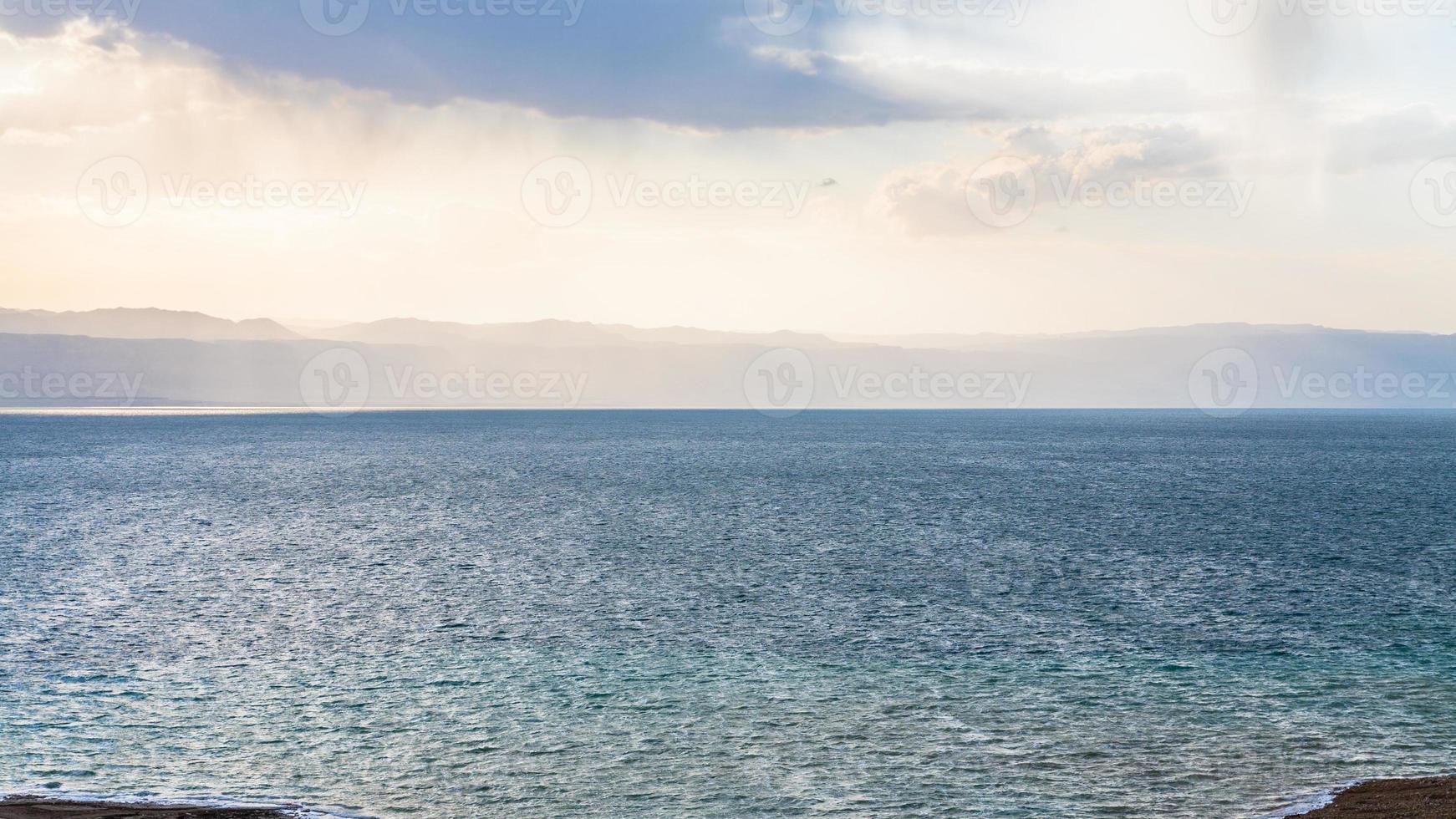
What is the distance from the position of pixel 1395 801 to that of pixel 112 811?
96.5 ft

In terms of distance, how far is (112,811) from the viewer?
987 inches

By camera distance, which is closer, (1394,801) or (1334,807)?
(1394,801)

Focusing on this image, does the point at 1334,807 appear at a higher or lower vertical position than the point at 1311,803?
higher

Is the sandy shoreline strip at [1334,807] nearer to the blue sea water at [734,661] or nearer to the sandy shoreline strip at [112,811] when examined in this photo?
the sandy shoreline strip at [112,811]

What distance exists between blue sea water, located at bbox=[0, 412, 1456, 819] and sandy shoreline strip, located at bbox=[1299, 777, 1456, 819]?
1286 mm

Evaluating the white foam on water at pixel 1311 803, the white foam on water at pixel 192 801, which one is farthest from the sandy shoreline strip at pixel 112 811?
the white foam on water at pixel 1311 803

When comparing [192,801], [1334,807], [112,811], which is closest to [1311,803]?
[1334,807]

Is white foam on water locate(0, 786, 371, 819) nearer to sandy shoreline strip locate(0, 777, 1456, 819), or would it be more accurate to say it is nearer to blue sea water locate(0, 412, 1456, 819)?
sandy shoreline strip locate(0, 777, 1456, 819)

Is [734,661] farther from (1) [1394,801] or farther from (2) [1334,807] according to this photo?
(1) [1394,801]

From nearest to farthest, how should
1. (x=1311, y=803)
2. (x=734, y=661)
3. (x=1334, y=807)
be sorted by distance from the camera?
(x=1334, y=807) → (x=1311, y=803) → (x=734, y=661)

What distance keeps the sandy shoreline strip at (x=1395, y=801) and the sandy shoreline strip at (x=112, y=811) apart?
2423 cm

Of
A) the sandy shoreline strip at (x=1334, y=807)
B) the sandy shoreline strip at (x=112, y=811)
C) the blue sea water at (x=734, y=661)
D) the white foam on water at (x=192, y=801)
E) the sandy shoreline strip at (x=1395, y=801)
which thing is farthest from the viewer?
the blue sea water at (x=734, y=661)

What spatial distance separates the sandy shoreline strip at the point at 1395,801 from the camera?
75.8ft

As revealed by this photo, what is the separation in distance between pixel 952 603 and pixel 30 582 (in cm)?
4994
